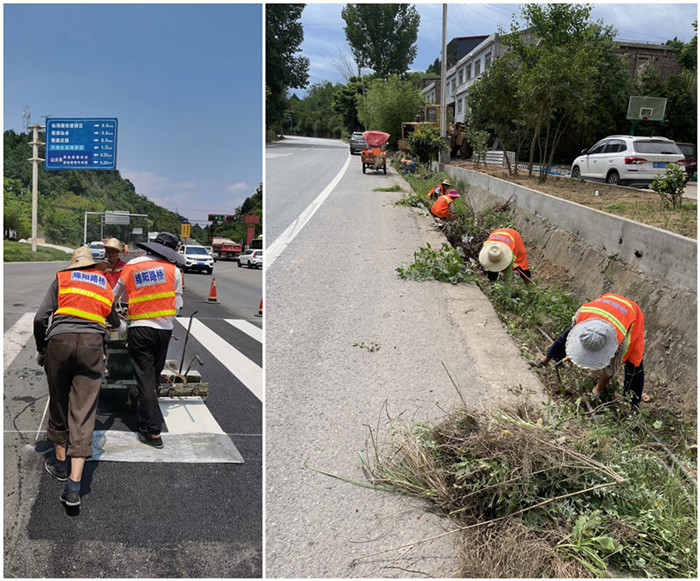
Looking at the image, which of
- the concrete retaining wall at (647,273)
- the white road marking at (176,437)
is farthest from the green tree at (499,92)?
the white road marking at (176,437)

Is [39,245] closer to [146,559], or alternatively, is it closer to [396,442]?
[146,559]

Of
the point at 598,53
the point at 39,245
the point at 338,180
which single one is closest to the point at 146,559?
the point at 39,245

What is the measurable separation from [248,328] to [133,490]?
5575mm

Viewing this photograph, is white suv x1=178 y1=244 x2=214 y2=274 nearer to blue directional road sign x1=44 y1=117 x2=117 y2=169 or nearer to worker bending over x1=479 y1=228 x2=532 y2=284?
blue directional road sign x1=44 y1=117 x2=117 y2=169

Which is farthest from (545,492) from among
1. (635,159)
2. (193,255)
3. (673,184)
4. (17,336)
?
(635,159)

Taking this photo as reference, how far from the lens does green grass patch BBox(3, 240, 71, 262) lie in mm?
2645

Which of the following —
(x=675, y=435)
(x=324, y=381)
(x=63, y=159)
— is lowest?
(x=675, y=435)

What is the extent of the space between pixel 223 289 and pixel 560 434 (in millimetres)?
9101

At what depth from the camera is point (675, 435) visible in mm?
4820

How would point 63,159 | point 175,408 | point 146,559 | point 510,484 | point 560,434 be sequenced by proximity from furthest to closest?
point 175,408, point 560,434, point 510,484, point 63,159, point 146,559

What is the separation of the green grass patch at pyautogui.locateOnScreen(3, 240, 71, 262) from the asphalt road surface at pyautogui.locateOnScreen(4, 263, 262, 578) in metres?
0.13

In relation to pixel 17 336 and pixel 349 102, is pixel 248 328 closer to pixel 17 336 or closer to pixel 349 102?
pixel 17 336

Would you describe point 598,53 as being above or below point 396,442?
above

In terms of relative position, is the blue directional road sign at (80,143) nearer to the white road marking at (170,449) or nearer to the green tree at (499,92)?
the white road marking at (170,449)
